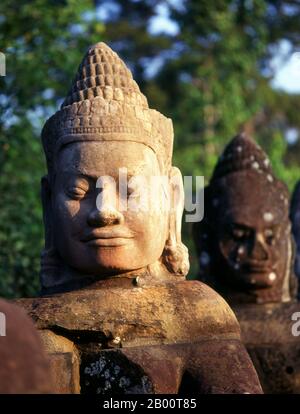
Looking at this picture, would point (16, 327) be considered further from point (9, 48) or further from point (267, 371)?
point (9, 48)

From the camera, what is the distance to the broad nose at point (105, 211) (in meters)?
5.85

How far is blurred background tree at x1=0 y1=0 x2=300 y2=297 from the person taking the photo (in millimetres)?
10383

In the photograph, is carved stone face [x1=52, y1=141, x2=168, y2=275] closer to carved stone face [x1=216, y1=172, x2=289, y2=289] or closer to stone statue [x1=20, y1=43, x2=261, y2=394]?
stone statue [x1=20, y1=43, x2=261, y2=394]

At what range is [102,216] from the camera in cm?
584

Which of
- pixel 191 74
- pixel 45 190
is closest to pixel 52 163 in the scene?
pixel 45 190

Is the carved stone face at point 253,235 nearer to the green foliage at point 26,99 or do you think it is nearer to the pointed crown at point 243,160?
the pointed crown at point 243,160

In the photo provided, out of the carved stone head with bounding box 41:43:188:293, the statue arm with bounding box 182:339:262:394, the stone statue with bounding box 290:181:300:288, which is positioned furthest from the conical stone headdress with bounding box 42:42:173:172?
the stone statue with bounding box 290:181:300:288

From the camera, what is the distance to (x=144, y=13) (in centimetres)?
2412

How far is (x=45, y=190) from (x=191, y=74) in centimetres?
1695

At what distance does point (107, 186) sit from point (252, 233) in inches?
102

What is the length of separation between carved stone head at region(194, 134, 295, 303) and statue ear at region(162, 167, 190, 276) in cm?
180

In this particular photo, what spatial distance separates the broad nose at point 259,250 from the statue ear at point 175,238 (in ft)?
5.85

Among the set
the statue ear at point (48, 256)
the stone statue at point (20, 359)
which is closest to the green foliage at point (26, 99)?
the statue ear at point (48, 256)

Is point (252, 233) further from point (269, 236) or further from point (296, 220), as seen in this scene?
point (296, 220)
